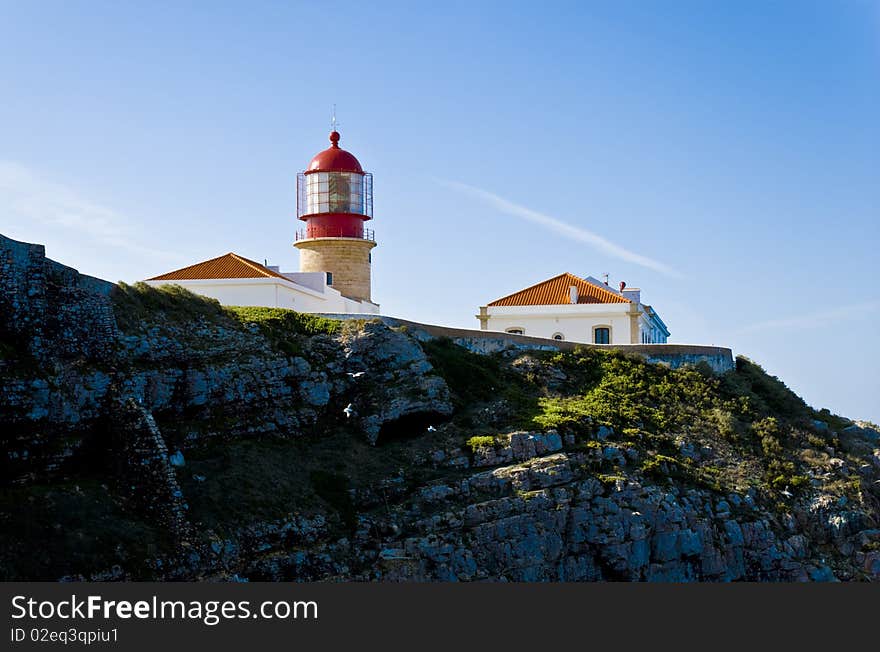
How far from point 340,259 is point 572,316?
7074 millimetres

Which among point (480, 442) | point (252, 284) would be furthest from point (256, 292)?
point (480, 442)

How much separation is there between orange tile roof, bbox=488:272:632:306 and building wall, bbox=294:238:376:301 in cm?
417

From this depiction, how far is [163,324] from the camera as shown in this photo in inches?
1125

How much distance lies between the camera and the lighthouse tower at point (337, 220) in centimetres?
4291

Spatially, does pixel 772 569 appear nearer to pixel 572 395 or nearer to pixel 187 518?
pixel 572 395

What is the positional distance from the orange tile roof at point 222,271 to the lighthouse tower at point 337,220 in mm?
3280

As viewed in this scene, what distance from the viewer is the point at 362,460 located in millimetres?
29078

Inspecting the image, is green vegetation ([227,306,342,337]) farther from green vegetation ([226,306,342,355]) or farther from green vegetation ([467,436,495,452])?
green vegetation ([467,436,495,452])

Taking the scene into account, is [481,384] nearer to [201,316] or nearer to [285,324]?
[285,324]

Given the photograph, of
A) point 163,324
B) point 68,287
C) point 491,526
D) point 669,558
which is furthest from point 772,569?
point 68,287

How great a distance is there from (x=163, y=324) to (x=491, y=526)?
7547 millimetres

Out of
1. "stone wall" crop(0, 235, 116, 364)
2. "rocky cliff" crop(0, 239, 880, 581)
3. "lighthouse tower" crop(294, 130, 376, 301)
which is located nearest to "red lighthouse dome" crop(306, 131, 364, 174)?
"lighthouse tower" crop(294, 130, 376, 301)

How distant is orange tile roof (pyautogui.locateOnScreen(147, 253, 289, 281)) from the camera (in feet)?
127

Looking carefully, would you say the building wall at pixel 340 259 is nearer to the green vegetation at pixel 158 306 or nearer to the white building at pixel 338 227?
the white building at pixel 338 227
